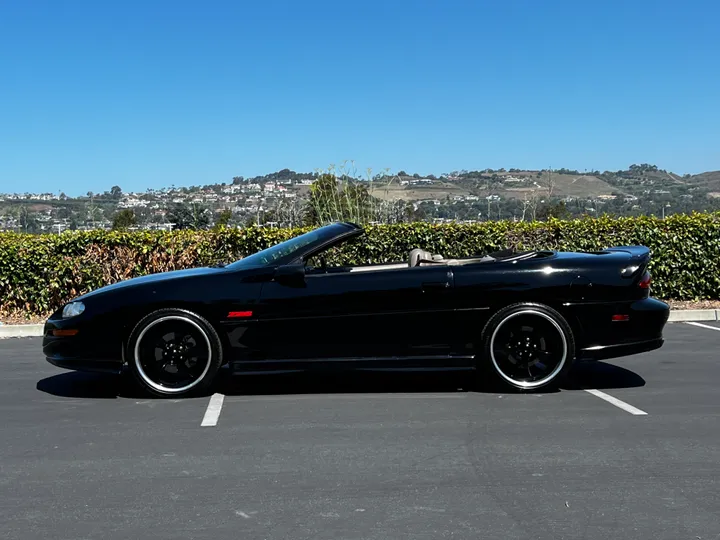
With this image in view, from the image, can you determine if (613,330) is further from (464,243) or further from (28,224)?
(28,224)

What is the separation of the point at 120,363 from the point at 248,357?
3.33 feet

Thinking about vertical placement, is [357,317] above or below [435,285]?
below

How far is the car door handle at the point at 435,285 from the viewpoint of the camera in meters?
6.67

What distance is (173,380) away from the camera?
22.2ft

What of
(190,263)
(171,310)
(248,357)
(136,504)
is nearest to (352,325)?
(248,357)

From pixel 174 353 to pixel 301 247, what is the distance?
1.30 metres

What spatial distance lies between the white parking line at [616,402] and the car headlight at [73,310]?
13.4ft

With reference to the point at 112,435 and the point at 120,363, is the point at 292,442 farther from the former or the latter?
the point at 120,363

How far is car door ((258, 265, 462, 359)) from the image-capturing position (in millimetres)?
6633

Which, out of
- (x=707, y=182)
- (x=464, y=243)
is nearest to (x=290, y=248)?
(x=464, y=243)

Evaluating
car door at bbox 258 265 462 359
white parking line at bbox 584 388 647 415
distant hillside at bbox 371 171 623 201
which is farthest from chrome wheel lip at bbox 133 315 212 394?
distant hillside at bbox 371 171 623 201

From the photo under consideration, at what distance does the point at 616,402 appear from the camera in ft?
21.2

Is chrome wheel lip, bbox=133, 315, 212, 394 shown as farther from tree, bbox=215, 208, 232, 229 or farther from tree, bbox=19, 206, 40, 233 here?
tree, bbox=19, 206, 40, 233

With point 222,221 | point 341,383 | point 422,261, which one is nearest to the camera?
point 422,261
